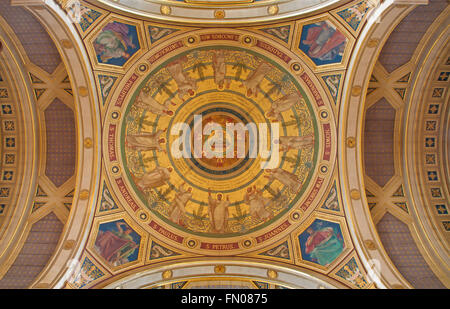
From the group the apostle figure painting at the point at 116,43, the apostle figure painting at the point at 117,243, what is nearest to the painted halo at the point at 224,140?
the apostle figure painting at the point at 116,43

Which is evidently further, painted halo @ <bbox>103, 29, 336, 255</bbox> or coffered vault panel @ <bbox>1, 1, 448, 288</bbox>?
painted halo @ <bbox>103, 29, 336, 255</bbox>

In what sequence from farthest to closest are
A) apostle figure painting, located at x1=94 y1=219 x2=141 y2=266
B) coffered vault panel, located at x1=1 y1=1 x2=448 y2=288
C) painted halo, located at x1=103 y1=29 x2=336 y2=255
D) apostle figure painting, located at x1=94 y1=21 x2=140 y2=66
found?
painted halo, located at x1=103 y1=29 x2=336 y2=255 < apostle figure painting, located at x1=94 y1=219 x2=141 y2=266 < coffered vault panel, located at x1=1 y1=1 x2=448 y2=288 < apostle figure painting, located at x1=94 y1=21 x2=140 y2=66

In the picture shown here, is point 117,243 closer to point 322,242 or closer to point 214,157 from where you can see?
point 214,157

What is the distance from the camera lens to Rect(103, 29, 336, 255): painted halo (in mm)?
14891

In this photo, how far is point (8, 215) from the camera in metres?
14.0

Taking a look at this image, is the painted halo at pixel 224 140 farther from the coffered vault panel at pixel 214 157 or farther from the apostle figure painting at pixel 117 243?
the apostle figure painting at pixel 117 243

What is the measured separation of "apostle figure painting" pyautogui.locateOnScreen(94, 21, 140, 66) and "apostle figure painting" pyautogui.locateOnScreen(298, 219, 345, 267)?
10.7 meters

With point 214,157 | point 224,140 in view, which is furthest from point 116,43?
point 214,157

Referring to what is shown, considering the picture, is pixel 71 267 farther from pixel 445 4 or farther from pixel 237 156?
pixel 445 4

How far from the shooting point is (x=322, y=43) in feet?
45.4

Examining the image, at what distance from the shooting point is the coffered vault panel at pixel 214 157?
531 inches

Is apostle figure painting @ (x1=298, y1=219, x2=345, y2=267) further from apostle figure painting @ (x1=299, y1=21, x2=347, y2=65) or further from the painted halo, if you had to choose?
apostle figure painting @ (x1=299, y1=21, x2=347, y2=65)

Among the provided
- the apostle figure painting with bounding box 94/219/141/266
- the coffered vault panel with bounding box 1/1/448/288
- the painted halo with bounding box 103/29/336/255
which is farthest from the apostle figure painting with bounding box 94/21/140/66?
the apostle figure painting with bounding box 94/219/141/266
